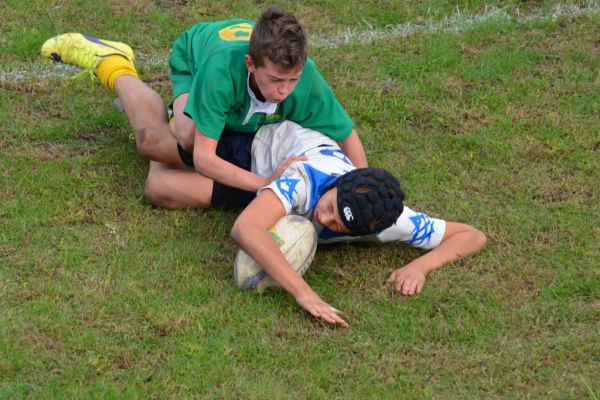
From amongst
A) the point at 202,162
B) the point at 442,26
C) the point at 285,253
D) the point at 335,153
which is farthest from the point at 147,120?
the point at 442,26

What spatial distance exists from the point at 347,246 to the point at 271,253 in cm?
67

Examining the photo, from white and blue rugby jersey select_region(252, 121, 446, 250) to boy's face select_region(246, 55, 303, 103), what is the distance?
330 millimetres

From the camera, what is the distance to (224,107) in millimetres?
4766

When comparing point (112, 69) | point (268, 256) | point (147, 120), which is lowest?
point (268, 256)

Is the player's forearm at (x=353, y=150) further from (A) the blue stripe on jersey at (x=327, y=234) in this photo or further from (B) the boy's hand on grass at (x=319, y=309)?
(B) the boy's hand on grass at (x=319, y=309)

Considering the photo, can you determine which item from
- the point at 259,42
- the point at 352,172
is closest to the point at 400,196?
the point at 352,172

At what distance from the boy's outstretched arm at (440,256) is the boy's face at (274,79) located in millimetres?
948

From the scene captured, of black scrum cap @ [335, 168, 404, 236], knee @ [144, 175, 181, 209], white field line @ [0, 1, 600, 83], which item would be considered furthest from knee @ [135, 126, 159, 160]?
white field line @ [0, 1, 600, 83]

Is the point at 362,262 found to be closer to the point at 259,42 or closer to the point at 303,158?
the point at 303,158

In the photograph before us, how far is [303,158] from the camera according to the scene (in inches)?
187

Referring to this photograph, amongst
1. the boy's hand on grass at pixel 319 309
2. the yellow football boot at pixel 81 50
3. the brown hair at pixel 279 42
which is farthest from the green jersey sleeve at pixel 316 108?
the yellow football boot at pixel 81 50

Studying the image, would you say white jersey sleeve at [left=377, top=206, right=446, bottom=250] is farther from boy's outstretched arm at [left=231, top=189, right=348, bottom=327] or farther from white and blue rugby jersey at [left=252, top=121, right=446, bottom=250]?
boy's outstretched arm at [left=231, top=189, right=348, bottom=327]

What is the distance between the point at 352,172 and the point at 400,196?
238mm

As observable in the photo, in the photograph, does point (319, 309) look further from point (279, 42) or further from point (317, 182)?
point (279, 42)
